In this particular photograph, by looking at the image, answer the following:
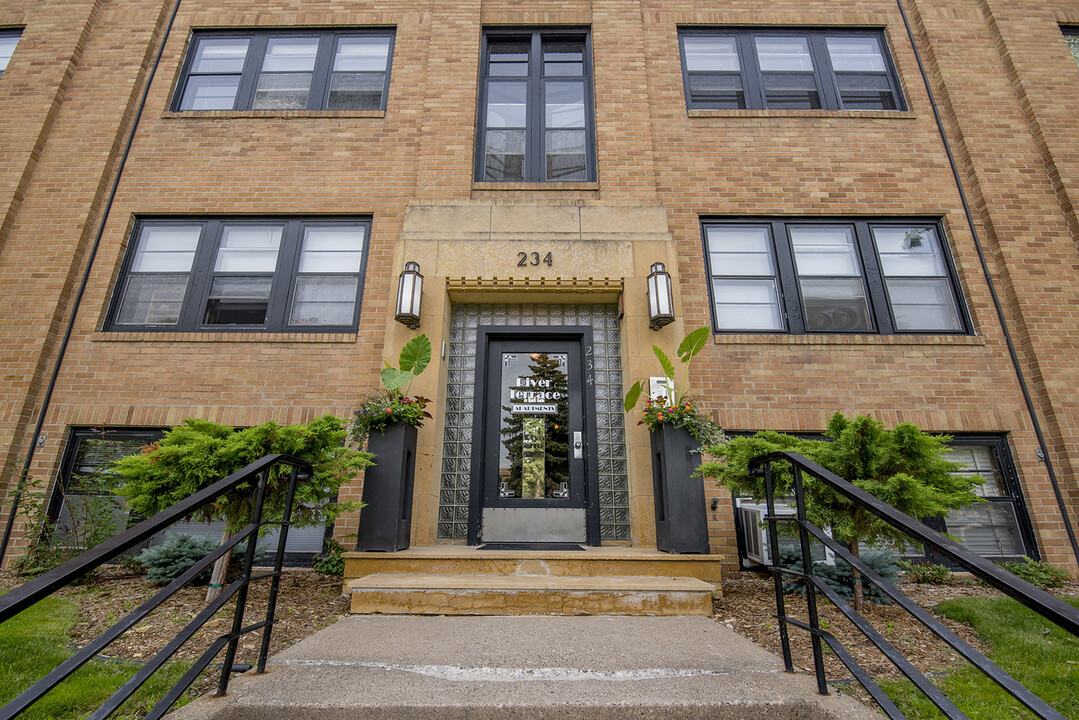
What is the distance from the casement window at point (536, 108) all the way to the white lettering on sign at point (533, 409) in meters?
3.23

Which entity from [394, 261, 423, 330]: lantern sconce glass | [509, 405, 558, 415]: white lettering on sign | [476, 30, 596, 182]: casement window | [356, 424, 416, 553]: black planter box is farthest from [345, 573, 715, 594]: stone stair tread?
[476, 30, 596, 182]: casement window

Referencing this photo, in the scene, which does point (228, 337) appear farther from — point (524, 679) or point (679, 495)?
point (524, 679)

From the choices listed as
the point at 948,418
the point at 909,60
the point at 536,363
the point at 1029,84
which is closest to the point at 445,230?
the point at 536,363

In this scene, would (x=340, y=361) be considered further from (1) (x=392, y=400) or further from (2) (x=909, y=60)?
(2) (x=909, y=60)

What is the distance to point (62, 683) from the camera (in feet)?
9.53

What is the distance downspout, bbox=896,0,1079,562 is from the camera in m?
5.98

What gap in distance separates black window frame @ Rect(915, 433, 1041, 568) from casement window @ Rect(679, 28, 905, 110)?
4.99m

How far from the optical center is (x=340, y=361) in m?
6.54

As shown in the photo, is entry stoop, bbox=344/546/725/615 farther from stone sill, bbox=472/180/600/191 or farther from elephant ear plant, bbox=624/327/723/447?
stone sill, bbox=472/180/600/191

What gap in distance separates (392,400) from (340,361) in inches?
62.8

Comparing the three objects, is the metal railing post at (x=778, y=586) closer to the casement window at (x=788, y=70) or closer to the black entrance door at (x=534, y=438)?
the black entrance door at (x=534, y=438)

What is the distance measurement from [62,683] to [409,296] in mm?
4250

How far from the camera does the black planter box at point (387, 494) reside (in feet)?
15.9

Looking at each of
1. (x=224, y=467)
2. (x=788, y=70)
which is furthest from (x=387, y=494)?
(x=788, y=70)
